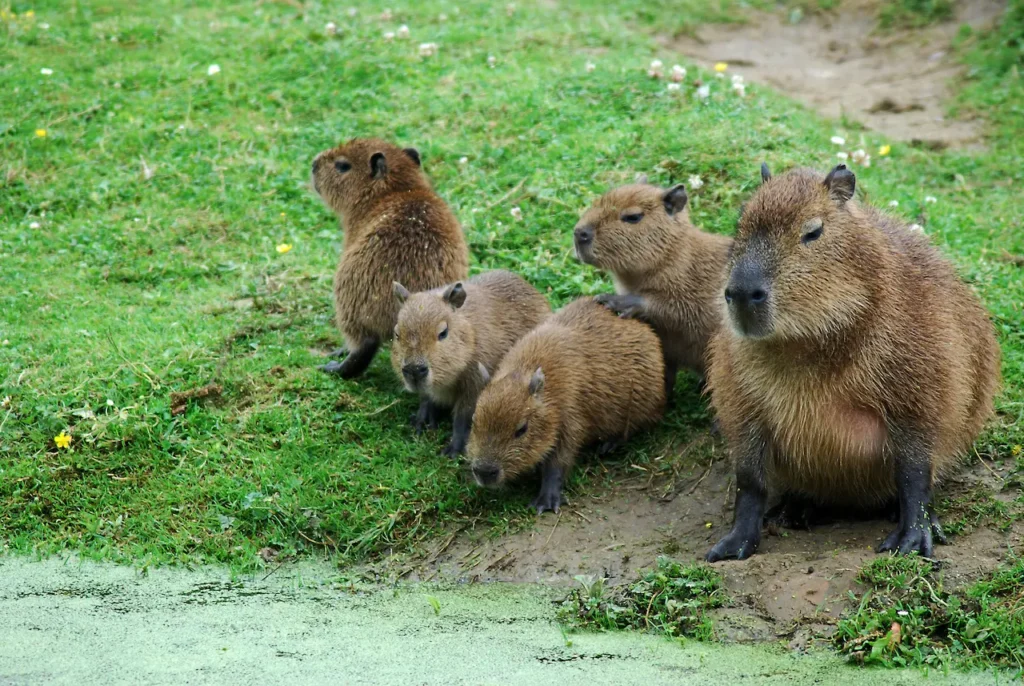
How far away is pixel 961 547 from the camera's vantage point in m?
4.30

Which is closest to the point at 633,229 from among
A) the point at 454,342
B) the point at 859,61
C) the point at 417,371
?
the point at 454,342

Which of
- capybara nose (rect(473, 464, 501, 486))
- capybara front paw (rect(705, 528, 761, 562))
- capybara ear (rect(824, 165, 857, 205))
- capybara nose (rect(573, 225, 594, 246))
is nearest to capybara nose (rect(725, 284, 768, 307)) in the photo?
capybara ear (rect(824, 165, 857, 205))

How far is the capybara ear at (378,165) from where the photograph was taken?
6.59 metres

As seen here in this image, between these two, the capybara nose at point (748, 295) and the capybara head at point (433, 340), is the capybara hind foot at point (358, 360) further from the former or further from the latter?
the capybara nose at point (748, 295)

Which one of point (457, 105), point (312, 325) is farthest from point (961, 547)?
point (457, 105)

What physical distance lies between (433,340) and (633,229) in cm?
128

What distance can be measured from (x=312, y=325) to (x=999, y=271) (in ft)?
12.3

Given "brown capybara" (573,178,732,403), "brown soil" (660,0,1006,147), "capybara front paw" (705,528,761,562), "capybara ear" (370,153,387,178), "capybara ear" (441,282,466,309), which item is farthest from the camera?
"brown soil" (660,0,1006,147)

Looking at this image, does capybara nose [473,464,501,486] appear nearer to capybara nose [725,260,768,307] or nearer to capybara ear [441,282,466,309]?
capybara ear [441,282,466,309]

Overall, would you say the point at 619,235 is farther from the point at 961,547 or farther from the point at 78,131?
the point at 78,131

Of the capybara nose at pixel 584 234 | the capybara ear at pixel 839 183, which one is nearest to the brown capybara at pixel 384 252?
the capybara nose at pixel 584 234

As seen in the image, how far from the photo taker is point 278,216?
7.60m

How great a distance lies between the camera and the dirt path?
3.83m

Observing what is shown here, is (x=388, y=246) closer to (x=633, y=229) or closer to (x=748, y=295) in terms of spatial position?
(x=633, y=229)
